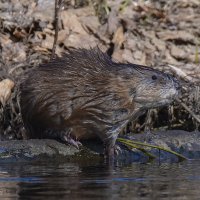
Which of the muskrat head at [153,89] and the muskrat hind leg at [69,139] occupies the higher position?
the muskrat head at [153,89]

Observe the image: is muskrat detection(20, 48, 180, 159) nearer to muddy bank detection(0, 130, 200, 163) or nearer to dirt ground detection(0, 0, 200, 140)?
muddy bank detection(0, 130, 200, 163)

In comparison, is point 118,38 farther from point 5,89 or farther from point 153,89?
point 153,89

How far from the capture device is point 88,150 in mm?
8047

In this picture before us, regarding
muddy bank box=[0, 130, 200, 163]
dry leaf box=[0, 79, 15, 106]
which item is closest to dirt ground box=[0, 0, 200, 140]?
dry leaf box=[0, 79, 15, 106]

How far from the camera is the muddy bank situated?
302 inches

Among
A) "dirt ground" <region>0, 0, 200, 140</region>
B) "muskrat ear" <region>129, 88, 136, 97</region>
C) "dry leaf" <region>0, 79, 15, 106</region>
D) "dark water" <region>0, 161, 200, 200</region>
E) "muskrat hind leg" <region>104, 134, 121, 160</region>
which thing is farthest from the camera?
"dirt ground" <region>0, 0, 200, 140</region>

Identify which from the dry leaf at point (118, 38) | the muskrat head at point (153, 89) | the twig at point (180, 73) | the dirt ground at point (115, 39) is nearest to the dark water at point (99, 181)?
the muskrat head at point (153, 89)

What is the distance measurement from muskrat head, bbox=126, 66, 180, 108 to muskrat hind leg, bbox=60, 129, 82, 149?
0.69 meters

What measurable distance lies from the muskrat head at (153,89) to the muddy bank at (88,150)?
393mm

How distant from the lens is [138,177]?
6.79 meters

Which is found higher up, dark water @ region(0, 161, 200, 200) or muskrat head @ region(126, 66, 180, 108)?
muskrat head @ region(126, 66, 180, 108)

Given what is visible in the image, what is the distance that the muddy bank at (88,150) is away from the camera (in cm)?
767

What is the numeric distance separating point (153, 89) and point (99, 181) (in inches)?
73.4

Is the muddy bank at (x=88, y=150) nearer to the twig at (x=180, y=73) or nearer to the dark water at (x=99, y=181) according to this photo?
the dark water at (x=99, y=181)
